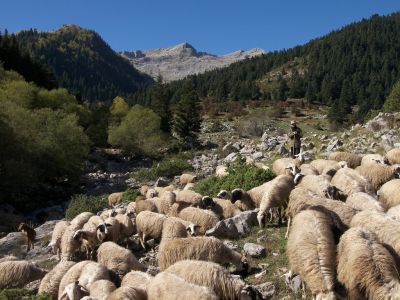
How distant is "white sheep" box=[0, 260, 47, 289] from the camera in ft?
34.3

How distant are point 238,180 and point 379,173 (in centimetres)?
507

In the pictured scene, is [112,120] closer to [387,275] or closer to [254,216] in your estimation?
[254,216]

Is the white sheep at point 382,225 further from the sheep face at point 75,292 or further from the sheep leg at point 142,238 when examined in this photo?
the sheep leg at point 142,238

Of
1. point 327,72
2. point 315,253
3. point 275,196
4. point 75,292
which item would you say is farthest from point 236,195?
point 327,72

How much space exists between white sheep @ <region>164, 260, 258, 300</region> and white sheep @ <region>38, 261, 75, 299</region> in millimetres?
3445

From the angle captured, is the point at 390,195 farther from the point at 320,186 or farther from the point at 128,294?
the point at 128,294

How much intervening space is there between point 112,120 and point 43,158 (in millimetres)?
25975

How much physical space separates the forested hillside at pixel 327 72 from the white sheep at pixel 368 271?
7220 centimetres

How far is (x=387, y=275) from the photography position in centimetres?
660

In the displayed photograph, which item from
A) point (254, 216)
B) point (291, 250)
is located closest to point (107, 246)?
point (254, 216)

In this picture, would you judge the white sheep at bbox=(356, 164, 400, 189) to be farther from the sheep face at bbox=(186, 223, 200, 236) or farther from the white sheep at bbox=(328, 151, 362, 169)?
the sheep face at bbox=(186, 223, 200, 236)

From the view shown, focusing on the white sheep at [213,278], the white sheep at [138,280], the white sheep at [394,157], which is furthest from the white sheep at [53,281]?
the white sheep at [394,157]

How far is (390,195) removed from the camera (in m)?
11.8

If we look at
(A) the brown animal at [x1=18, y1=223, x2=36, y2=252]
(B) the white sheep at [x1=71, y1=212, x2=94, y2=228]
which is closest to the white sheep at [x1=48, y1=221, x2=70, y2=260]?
(B) the white sheep at [x1=71, y1=212, x2=94, y2=228]
